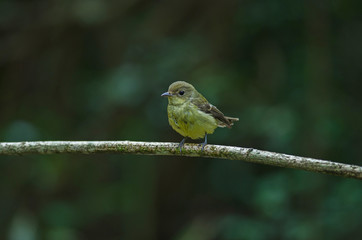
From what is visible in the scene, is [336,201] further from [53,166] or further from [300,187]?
[53,166]

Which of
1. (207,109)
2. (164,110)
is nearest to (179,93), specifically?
(207,109)

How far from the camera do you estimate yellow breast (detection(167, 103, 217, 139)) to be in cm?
393

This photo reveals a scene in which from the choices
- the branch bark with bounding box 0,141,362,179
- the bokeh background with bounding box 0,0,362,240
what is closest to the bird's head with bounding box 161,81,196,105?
the branch bark with bounding box 0,141,362,179

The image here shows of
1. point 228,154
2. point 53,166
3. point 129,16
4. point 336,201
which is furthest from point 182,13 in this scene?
point 228,154

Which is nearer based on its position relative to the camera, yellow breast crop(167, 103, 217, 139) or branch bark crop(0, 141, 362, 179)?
branch bark crop(0, 141, 362, 179)

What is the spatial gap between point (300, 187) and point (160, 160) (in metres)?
2.19

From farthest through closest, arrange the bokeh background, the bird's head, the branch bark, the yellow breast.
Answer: the bokeh background → the bird's head → the yellow breast → the branch bark

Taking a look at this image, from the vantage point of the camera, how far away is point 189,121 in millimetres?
3936

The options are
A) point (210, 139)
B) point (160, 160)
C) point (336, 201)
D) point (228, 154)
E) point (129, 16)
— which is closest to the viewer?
point (228, 154)

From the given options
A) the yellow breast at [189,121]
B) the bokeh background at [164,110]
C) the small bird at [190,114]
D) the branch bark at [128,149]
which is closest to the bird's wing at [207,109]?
the small bird at [190,114]

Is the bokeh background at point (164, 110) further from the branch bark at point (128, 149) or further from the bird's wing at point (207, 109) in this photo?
the branch bark at point (128, 149)

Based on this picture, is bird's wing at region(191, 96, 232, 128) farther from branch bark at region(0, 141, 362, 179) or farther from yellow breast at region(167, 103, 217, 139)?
branch bark at region(0, 141, 362, 179)

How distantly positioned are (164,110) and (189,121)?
7.42 feet

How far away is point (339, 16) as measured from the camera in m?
6.45
